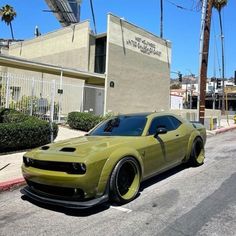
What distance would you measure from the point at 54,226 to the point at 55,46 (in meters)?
22.2

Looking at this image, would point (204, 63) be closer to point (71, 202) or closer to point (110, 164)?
point (110, 164)

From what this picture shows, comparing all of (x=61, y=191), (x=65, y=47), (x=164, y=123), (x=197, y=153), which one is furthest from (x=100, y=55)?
(x=61, y=191)

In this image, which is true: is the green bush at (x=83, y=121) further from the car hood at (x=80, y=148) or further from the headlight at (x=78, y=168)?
the headlight at (x=78, y=168)

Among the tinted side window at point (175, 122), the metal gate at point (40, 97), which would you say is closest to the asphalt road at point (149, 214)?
the tinted side window at point (175, 122)

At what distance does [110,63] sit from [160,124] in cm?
1545

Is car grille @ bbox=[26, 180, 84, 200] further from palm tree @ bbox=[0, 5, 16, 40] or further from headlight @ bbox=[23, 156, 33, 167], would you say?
palm tree @ bbox=[0, 5, 16, 40]

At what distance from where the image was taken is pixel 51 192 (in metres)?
5.36

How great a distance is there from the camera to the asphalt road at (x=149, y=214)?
4.65 m

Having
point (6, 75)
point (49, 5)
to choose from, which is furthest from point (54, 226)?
point (49, 5)

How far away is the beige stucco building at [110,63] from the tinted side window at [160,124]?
38.7 feet

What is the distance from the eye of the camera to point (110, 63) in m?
22.3

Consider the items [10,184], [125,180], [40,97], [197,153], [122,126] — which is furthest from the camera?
[40,97]

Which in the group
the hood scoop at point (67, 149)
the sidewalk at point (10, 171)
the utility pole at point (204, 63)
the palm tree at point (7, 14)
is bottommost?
the sidewalk at point (10, 171)

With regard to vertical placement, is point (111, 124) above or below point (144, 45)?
below
